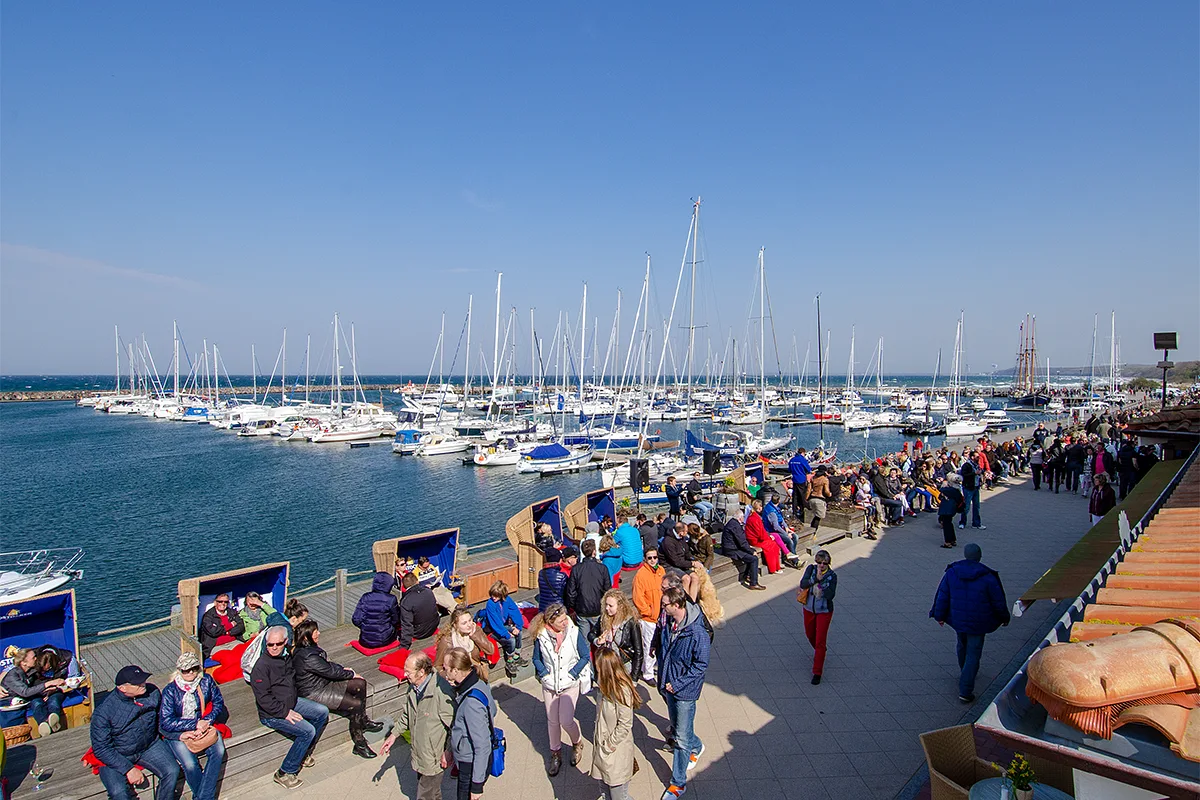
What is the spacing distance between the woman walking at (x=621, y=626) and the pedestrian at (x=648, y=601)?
892mm

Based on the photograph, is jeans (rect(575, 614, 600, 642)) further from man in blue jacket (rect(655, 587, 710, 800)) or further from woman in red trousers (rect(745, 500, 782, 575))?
woman in red trousers (rect(745, 500, 782, 575))

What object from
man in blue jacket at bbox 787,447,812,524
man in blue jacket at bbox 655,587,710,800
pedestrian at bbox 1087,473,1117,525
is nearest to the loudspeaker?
man in blue jacket at bbox 787,447,812,524

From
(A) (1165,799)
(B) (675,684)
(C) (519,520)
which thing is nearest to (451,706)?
(B) (675,684)

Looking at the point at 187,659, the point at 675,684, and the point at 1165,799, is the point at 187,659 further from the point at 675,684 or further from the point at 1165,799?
the point at 1165,799

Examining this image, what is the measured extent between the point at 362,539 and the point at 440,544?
1795cm

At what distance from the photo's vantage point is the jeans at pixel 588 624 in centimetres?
681

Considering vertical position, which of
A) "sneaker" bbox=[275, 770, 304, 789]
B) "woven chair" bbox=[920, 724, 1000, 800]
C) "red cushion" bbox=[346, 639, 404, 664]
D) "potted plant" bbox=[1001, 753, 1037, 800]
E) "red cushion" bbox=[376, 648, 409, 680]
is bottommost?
"sneaker" bbox=[275, 770, 304, 789]

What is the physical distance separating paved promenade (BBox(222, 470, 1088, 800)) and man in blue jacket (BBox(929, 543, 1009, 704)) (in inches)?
12.1

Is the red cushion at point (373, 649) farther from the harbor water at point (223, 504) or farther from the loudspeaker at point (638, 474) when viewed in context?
the harbor water at point (223, 504)

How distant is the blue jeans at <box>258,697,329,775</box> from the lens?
5.27 metres

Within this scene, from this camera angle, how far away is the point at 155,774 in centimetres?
470

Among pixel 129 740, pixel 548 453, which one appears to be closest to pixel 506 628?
pixel 129 740

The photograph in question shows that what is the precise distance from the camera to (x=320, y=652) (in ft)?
18.4

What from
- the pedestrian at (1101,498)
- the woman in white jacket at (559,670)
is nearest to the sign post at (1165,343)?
the pedestrian at (1101,498)
